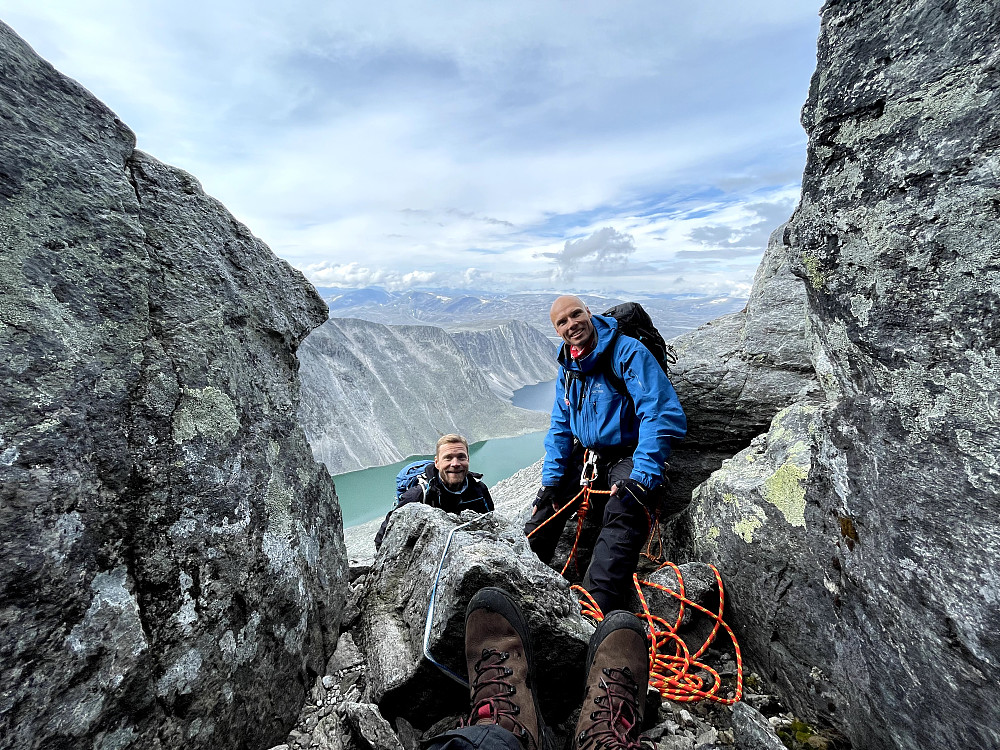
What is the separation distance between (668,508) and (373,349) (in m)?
129

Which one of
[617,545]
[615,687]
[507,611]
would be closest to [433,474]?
[617,545]

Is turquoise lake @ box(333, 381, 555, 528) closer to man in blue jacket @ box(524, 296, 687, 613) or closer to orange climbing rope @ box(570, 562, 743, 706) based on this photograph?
man in blue jacket @ box(524, 296, 687, 613)

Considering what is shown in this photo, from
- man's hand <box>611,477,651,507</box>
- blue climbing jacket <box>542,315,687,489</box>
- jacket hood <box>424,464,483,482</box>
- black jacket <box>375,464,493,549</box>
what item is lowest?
black jacket <box>375,464,493,549</box>

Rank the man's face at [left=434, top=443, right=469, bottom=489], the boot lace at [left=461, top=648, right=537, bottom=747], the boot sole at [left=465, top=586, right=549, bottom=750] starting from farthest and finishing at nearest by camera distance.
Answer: the man's face at [left=434, top=443, right=469, bottom=489] → the boot sole at [left=465, top=586, right=549, bottom=750] → the boot lace at [left=461, top=648, right=537, bottom=747]

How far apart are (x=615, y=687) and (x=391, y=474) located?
318ft

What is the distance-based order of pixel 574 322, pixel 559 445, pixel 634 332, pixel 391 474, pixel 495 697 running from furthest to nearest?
1. pixel 391 474
2. pixel 559 445
3. pixel 634 332
4. pixel 574 322
5. pixel 495 697

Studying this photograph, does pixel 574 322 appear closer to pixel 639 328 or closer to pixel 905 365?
pixel 639 328

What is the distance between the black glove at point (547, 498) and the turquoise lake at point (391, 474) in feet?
182

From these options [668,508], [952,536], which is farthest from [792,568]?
[668,508]

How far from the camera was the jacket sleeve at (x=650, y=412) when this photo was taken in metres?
4.69

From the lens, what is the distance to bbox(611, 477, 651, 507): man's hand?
14.9 ft

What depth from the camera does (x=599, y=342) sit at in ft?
17.2

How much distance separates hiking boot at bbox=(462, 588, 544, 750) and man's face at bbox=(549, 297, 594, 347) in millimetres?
2967

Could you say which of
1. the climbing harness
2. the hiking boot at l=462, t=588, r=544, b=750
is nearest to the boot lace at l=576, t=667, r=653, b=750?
the hiking boot at l=462, t=588, r=544, b=750
